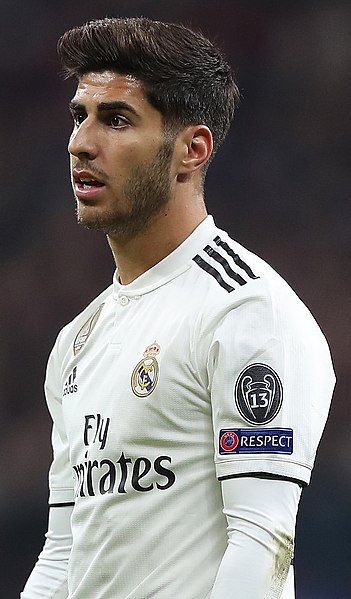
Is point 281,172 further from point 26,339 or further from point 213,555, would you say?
point 213,555

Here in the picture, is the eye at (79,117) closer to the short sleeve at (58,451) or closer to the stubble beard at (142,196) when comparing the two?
the stubble beard at (142,196)

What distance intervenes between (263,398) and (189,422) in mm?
125

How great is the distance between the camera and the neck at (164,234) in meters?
1.72

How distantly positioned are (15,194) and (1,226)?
142mm

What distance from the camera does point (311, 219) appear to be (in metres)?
3.94

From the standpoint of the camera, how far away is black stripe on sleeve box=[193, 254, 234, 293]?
1.56 m

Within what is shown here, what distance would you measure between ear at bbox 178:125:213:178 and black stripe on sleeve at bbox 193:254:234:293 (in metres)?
0.14

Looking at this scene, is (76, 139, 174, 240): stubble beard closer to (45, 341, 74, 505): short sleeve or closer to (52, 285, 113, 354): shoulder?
(52, 285, 113, 354): shoulder

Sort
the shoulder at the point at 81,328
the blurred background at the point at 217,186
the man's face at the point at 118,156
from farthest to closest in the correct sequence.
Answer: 1. the blurred background at the point at 217,186
2. the shoulder at the point at 81,328
3. the man's face at the point at 118,156

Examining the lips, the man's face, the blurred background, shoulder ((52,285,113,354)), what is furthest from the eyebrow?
the blurred background

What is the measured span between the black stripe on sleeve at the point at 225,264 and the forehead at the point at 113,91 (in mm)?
234

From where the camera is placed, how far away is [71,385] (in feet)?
5.78

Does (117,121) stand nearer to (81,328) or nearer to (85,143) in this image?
(85,143)

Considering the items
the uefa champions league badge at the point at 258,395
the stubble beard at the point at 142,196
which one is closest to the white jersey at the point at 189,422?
the uefa champions league badge at the point at 258,395
